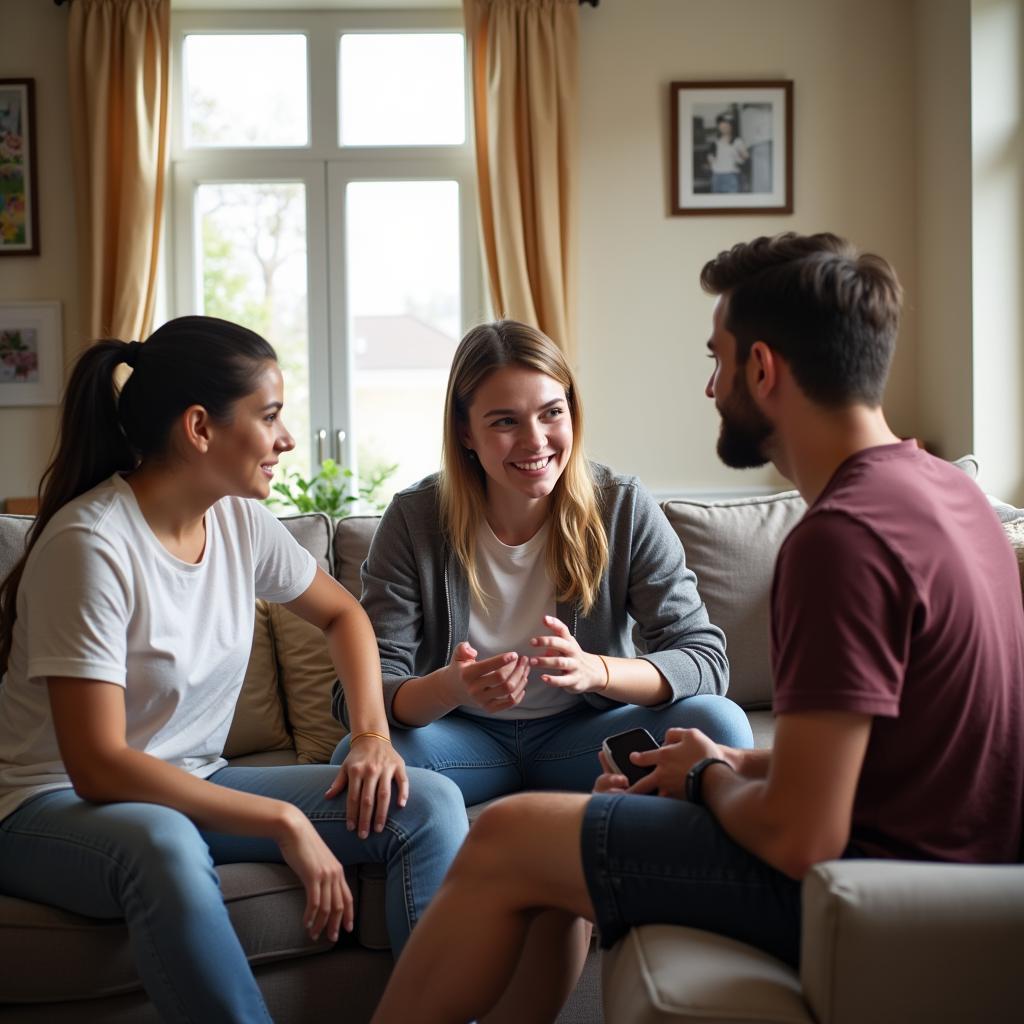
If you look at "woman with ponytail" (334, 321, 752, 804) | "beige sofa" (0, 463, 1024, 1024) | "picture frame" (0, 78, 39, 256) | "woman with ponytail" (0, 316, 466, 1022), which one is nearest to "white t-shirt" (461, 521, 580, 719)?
"woman with ponytail" (334, 321, 752, 804)

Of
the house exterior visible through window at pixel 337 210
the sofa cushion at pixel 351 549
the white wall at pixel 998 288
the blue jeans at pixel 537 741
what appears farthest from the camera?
the house exterior visible through window at pixel 337 210

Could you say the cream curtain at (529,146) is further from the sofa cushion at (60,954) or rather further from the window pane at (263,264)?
the sofa cushion at (60,954)

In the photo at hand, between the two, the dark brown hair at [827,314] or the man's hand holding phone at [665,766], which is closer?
the dark brown hair at [827,314]

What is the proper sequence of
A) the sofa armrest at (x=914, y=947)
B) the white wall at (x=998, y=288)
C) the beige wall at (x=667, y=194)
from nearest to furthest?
1. the sofa armrest at (x=914, y=947)
2. the white wall at (x=998, y=288)
3. the beige wall at (x=667, y=194)

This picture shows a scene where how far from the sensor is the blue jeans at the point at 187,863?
1340mm

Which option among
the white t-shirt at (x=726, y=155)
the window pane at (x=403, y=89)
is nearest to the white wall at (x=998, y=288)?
the white t-shirt at (x=726, y=155)

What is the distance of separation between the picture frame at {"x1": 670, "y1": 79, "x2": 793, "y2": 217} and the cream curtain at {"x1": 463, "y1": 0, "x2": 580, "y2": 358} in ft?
1.47

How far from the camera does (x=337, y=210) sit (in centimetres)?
467

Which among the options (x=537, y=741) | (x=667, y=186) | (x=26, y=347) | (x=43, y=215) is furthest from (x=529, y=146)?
(x=537, y=741)

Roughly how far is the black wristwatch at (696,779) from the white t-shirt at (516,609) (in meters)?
0.70

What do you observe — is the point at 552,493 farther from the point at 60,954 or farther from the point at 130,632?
the point at 60,954

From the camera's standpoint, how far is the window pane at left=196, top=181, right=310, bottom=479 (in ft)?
15.5

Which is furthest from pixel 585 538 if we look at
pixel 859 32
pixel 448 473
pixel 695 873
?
pixel 859 32

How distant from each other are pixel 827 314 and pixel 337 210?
378cm
